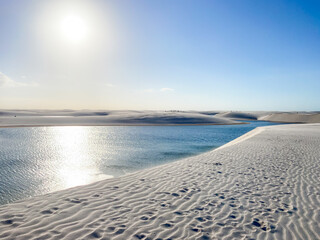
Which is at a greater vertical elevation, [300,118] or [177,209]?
[300,118]

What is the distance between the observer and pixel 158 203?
548 cm

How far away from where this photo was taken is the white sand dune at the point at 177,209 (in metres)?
4.09

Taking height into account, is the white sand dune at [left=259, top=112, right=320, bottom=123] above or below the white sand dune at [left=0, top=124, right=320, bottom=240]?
above

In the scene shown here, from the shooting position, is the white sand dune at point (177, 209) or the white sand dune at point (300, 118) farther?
the white sand dune at point (300, 118)

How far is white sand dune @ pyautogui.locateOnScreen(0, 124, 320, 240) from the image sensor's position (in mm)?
4090

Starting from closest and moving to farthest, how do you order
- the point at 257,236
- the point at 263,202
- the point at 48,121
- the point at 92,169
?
the point at 257,236 → the point at 263,202 → the point at 92,169 → the point at 48,121

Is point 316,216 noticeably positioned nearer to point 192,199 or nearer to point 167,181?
point 192,199

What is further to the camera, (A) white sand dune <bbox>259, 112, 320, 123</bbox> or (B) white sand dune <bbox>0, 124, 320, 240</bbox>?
(A) white sand dune <bbox>259, 112, 320, 123</bbox>

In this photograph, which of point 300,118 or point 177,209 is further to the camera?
point 300,118

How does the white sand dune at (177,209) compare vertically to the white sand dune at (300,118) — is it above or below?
below

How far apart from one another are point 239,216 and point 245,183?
2635 millimetres

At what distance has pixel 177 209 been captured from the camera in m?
5.15

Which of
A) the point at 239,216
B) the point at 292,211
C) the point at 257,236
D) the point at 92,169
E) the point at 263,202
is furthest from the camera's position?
the point at 92,169

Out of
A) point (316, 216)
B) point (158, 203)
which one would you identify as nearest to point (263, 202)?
point (316, 216)
